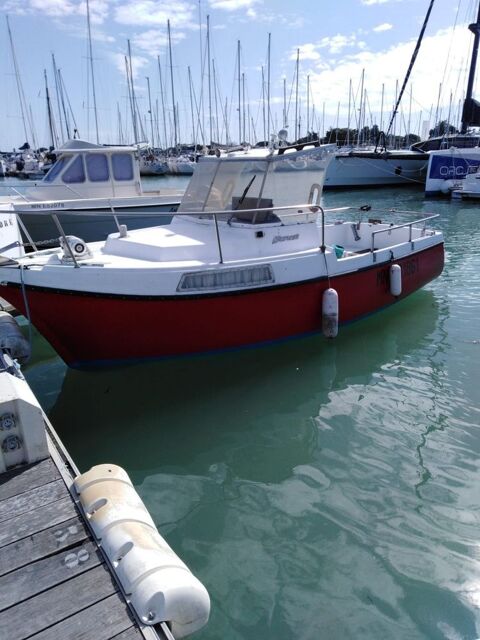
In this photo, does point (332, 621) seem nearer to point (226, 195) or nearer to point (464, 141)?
point (226, 195)

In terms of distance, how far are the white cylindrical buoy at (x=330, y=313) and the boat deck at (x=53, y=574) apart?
14.9 feet

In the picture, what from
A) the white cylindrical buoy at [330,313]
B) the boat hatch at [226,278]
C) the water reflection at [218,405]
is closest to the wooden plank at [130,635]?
the water reflection at [218,405]

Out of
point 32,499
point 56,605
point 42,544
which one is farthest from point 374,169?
point 56,605

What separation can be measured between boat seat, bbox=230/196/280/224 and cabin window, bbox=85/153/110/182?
8.25 metres

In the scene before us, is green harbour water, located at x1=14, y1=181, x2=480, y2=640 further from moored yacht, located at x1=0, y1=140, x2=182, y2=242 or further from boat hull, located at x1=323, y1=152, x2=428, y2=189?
boat hull, located at x1=323, y1=152, x2=428, y2=189

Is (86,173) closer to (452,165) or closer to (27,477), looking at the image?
(27,477)

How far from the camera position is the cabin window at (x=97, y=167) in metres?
14.0

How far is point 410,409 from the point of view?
5.96 m

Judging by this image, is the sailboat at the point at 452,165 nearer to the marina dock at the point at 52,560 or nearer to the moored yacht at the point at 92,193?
the moored yacht at the point at 92,193

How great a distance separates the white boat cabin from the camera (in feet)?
45.6

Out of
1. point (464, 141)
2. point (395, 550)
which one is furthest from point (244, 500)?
point (464, 141)

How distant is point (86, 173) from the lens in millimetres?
14055

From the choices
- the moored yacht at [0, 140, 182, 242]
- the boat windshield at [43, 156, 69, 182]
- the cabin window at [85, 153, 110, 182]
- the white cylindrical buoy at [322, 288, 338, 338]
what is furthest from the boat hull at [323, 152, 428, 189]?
the white cylindrical buoy at [322, 288, 338, 338]

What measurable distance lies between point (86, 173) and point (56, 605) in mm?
13312
